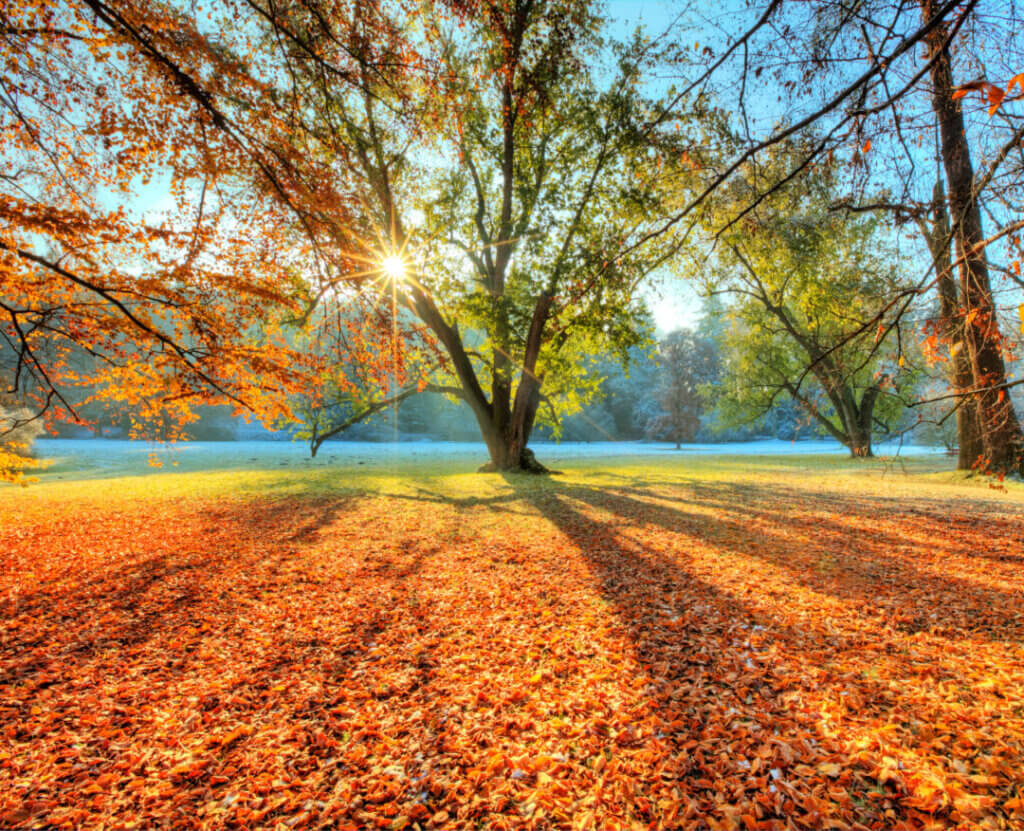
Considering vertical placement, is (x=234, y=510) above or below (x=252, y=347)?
below

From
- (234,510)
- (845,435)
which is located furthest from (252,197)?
(845,435)

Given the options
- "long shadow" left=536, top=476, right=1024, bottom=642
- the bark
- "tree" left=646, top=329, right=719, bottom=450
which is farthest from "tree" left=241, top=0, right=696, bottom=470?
"tree" left=646, top=329, right=719, bottom=450

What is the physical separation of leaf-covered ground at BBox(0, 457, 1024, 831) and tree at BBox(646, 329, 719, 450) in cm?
3734

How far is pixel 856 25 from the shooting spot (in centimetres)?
322

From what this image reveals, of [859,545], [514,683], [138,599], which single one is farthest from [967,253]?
[138,599]

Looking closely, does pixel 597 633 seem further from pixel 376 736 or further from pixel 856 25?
pixel 856 25

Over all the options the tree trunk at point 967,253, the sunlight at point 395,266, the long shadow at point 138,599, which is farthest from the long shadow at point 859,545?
the sunlight at point 395,266

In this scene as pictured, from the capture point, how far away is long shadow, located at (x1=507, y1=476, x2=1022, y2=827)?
1.85 metres

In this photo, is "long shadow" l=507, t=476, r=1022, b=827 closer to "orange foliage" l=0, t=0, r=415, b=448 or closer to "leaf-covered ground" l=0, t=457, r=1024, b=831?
"leaf-covered ground" l=0, t=457, r=1024, b=831

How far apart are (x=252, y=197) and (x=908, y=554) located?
980 centimetres

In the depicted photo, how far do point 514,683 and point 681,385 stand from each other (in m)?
42.3

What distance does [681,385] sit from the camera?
41500 mm

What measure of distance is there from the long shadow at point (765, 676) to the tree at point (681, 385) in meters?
36.7

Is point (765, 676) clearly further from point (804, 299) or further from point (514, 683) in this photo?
point (804, 299)
